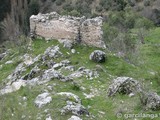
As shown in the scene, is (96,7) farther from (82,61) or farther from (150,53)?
(82,61)

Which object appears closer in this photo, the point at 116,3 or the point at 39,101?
the point at 39,101

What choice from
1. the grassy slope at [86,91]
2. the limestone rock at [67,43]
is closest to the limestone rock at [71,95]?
the grassy slope at [86,91]

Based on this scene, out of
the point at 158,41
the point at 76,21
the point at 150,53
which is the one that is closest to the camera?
the point at 76,21

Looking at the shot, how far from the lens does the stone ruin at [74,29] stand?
77.8ft

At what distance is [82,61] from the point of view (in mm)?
21766

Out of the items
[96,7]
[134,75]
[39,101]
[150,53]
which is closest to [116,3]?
[96,7]

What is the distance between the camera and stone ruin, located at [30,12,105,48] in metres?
23.7

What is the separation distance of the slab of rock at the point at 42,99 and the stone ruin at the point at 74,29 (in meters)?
7.07

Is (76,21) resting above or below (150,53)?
above

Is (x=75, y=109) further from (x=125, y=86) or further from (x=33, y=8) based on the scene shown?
(x=33, y=8)

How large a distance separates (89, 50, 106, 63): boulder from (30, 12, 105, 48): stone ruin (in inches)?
79.8

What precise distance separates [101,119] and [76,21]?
9367 mm

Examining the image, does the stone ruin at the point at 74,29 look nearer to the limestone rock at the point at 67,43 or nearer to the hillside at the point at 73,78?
the hillside at the point at 73,78

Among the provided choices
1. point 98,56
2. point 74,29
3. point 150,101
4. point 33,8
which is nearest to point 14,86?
point 98,56
